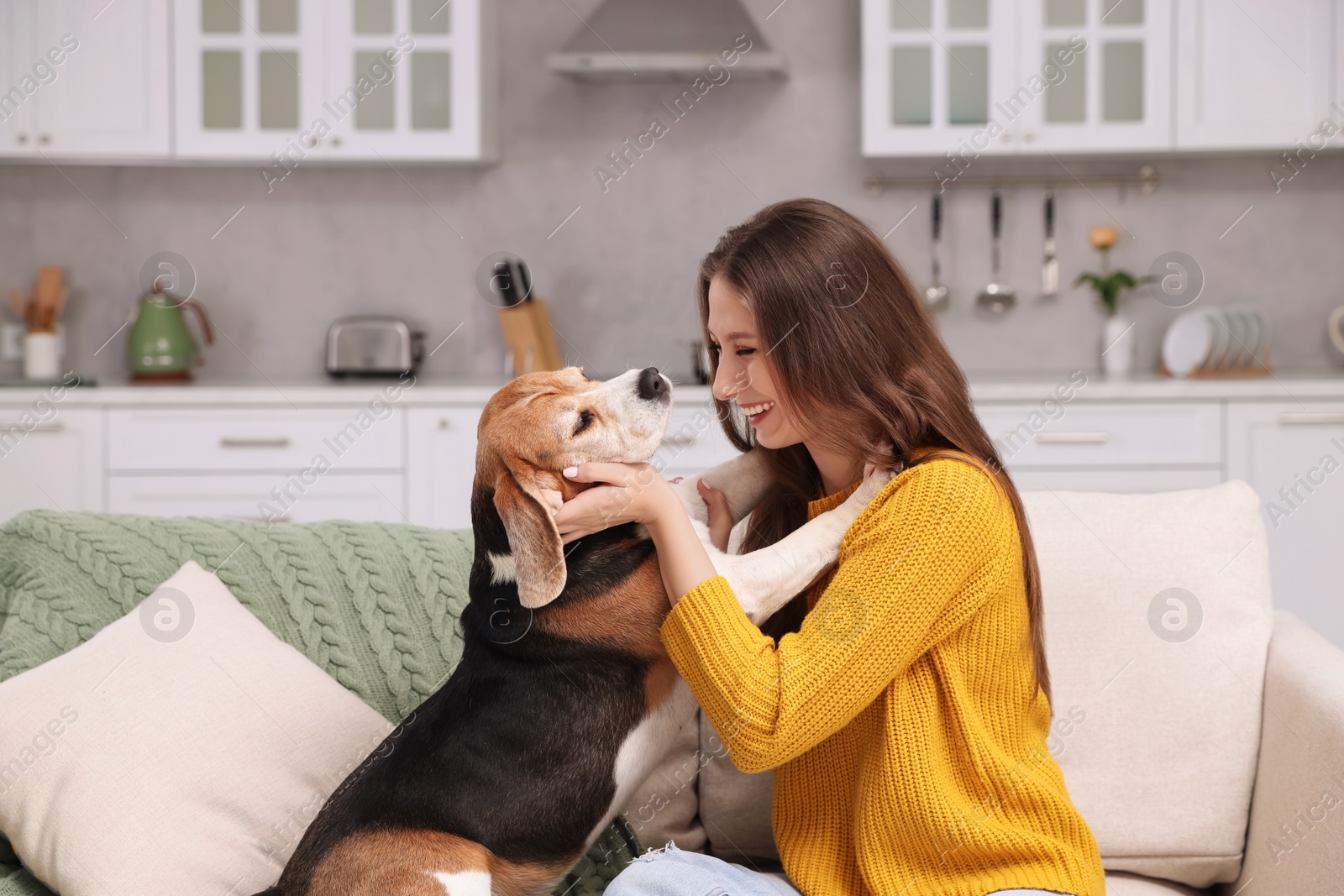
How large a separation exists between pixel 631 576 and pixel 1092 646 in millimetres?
776

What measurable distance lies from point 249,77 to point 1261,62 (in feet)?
11.3

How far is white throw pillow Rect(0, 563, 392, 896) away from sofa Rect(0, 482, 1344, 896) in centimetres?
11

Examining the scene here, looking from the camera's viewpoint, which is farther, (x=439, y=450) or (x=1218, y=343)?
(x=1218, y=343)

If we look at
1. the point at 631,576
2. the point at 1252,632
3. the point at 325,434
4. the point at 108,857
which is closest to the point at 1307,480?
the point at 1252,632

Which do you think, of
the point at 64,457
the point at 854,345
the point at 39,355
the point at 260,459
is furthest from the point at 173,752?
the point at 39,355

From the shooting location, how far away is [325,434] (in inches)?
145

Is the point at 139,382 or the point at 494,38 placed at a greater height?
the point at 494,38

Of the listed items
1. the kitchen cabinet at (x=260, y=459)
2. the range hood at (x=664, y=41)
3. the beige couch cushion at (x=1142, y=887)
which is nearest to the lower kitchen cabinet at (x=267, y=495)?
the kitchen cabinet at (x=260, y=459)

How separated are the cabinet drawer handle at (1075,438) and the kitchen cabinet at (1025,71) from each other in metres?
0.99

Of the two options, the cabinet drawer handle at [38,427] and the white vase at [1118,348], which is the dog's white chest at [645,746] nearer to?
the cabinet drawer handle at [38,427]

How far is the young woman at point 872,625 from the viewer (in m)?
1.27

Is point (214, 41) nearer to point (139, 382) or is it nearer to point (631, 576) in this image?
point (139, 382)

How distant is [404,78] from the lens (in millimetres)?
3846

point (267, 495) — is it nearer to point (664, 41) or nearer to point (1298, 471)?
point (664, 41)
